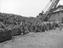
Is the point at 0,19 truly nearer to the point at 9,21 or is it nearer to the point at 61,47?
the point at 9,21

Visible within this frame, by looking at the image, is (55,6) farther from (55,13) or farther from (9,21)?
(9,21)

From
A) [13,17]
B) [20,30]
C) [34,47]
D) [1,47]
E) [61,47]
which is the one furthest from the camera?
[13,17]

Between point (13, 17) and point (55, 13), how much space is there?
10424 millimetres

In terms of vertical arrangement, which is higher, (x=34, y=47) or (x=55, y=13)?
(x=55, y=13)

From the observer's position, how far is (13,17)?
36.6 feet

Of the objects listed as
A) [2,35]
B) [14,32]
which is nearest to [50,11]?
[14,32]

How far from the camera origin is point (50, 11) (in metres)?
17.8

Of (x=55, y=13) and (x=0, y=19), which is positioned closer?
(x=0, y=19)

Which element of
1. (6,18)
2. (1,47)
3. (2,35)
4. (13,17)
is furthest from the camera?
(13,17)

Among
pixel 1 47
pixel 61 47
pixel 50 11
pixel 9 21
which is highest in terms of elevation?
pixel 50 11

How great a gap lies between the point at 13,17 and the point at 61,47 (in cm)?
809

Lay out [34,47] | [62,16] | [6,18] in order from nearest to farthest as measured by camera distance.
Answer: [34,47], [6,18], [62,16]

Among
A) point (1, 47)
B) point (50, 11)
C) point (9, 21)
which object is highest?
point (50, 11)

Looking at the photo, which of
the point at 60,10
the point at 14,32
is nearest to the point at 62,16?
the point at 60,10
